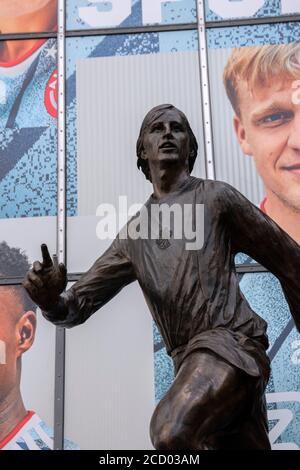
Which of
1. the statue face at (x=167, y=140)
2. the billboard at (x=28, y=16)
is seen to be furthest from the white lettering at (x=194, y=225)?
the billboard at (x=28, y=16)

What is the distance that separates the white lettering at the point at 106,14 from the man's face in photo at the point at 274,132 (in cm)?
140

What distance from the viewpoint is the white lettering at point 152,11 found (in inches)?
326

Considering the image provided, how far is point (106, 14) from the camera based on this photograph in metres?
8.34

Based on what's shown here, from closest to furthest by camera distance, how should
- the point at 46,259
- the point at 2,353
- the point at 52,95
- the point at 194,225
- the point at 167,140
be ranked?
the point at 46,259, the point at 194,225, the point at 167,140, the point at 2,353, the point at 52,95

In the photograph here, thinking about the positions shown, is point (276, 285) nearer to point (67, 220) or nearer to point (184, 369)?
point (67, 220)

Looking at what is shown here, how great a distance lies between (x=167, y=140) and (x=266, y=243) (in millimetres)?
637

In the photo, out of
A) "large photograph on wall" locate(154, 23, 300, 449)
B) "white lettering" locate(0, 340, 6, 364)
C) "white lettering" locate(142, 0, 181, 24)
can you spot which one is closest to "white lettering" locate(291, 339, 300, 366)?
"large photograph on wall" locate(154, 23, 300, 449)

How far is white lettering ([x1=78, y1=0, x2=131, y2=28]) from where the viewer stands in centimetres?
831

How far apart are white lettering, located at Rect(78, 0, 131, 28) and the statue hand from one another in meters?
5.36

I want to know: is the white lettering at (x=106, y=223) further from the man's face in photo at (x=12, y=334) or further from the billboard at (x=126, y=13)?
Result: the billboard at (x=126, y=13)

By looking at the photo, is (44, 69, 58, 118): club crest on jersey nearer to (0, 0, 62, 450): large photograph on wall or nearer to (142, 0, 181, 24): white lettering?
(0, 0, 62, 450): large photograph on wall

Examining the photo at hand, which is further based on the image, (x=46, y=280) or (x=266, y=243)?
(x=266, y=243)

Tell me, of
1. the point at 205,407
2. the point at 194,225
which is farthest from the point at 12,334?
the point at 205,407

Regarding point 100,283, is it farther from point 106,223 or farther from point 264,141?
point 264,141
